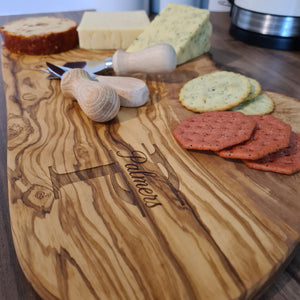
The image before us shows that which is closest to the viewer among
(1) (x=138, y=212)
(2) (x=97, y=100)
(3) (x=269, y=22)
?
(1) (x=138, y=212)

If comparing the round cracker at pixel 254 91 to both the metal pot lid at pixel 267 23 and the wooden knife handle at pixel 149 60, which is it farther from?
the metal pot lid at pixel 267 23

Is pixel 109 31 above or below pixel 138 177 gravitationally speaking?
above

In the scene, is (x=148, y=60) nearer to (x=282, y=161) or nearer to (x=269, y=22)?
(x=282, y=161)

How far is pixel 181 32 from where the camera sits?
53.1 inches

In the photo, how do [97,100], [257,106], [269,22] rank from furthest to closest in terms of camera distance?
[269,22] < [257,106] < [97,100]

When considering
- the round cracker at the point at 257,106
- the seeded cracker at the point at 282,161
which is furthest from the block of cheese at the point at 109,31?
the seeded cracker at the point at 282,161

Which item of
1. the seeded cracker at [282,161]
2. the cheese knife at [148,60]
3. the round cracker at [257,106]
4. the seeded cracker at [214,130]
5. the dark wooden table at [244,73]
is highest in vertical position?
the cheese knife at [148,60]

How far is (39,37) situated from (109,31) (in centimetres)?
33

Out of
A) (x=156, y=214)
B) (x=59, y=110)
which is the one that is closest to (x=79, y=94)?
(x=59, y=110)

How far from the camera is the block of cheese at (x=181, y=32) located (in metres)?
1.33

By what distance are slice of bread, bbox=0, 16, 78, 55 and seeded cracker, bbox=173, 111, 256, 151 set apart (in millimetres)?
902

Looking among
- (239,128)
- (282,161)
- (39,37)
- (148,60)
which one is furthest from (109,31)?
(282,161)

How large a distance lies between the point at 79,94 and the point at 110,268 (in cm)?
56

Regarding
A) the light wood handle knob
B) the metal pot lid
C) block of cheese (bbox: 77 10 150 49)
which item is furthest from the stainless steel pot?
the light wood handle knob
